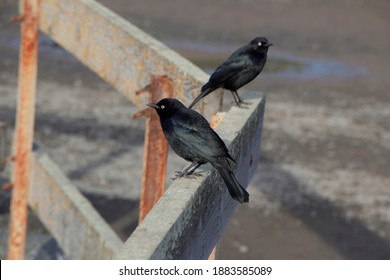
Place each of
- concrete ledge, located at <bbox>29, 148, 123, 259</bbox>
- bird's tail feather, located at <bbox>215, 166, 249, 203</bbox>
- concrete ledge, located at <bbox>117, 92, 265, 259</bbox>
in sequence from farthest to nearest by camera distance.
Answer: concrete ledge, located at <bbox>29, 148, 123, 259</bbox>
bird's tail feather, located at <bbox>215, 166, 249, 203</bbox>
concrete ledge, located at <bbox>117, 92, 265, 259</bbox>

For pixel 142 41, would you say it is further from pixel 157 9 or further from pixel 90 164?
pixel 157 9

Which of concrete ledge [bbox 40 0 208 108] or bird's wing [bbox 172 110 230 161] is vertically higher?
bird's wing [bbox 172 110 230 161]

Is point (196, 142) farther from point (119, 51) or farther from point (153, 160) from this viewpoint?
point (119, 51)

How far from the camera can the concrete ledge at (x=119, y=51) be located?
6.29 meters

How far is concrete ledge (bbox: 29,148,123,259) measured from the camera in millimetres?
8087

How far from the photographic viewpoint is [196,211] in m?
4.07

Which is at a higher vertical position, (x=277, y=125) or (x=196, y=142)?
(x=196, y=142)

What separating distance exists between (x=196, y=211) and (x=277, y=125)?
379 inches

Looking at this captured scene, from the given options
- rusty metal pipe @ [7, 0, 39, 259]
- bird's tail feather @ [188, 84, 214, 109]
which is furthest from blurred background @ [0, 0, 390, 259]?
bird's tail feather @ [188, 84, 214, 109]

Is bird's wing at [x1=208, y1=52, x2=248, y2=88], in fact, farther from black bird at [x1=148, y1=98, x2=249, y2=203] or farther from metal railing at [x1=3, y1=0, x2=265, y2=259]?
black bird at [x1=148, y1=98, x2=249, y2=203]

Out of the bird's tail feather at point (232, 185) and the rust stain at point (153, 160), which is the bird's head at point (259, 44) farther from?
the bird's tail feather at point (232, 185)

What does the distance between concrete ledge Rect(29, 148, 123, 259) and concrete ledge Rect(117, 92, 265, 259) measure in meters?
2.87

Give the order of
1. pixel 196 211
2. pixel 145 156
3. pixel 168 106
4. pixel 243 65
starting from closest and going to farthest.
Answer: pixel 196 211 < pixel 168 106 < pixel 145 156 < pixel 243 65

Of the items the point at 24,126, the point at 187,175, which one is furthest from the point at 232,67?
the point at 24,126
